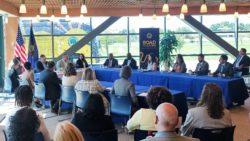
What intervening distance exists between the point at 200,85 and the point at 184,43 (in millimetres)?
7432

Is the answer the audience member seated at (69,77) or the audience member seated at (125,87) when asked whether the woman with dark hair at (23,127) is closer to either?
the audience member seated at (125,87)

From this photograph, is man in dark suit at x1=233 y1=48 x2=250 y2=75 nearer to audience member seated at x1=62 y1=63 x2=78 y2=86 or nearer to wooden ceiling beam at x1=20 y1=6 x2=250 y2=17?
wooden ceiling beam at x1=20 y1=6 x2=250 y2=17

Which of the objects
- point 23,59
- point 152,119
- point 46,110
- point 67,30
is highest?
point 67,30

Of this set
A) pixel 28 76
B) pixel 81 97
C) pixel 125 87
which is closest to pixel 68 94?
pixel 81 97

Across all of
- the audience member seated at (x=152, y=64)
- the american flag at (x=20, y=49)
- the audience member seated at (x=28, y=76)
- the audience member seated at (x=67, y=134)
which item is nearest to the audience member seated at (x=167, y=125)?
the audience member seated at (x=67, y=134)

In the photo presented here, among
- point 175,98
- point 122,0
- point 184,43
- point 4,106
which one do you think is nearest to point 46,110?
point 4,106

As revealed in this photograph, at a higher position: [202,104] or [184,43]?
[184,43]

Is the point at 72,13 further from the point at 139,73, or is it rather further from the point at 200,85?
the point at 200,85

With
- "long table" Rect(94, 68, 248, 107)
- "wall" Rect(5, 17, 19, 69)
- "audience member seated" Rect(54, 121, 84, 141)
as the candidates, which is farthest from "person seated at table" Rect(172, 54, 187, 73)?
"audience member seated" Rect(54, 121, 84, 141)

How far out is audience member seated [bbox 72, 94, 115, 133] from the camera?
377 centimetres

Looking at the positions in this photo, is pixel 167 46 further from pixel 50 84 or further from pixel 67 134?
pixel 67 134

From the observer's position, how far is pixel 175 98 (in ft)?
21.0

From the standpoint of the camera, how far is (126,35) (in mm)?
15336

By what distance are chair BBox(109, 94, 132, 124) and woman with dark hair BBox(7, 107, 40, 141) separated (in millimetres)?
2775
